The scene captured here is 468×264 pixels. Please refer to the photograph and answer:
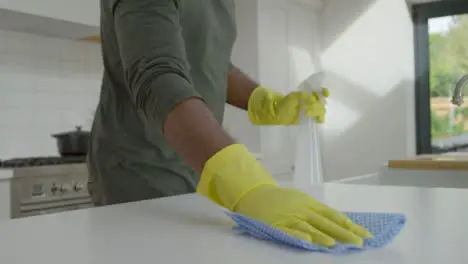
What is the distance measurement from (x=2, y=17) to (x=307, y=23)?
1.96m

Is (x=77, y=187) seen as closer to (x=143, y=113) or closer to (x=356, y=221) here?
(x=143, y=113)

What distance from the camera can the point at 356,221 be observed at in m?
0.71

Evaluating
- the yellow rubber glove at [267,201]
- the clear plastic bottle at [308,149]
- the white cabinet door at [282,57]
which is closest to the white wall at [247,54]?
the white cabinet door at [282,57]

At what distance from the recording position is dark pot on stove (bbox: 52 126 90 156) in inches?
97.8

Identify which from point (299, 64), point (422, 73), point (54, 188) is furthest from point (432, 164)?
point (422, 73)

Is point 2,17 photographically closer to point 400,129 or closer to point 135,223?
point 135,223

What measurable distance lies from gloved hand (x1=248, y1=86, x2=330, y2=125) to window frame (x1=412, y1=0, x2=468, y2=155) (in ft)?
8.50

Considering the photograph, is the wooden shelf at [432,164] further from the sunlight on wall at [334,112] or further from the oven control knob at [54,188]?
the sunlight on wall at [334,112]

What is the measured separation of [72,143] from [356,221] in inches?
77.6

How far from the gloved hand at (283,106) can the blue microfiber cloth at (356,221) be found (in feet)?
1.73

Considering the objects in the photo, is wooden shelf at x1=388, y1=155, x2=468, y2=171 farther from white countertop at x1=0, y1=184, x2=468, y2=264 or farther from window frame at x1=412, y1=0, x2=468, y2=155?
window frame at x1=412, y1=0, x2=468, y2=155

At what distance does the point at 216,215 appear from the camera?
855mm

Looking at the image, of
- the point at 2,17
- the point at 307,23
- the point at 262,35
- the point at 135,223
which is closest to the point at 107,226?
the point at 135,223

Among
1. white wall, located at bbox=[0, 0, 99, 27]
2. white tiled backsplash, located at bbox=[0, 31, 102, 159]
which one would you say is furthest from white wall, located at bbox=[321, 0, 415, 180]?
white wall, located at bbox=[0, 0, 99, 27]
